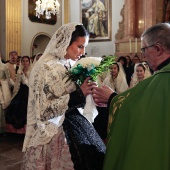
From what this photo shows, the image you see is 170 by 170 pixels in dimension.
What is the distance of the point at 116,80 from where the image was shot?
6172 mm

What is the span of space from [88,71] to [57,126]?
42cm

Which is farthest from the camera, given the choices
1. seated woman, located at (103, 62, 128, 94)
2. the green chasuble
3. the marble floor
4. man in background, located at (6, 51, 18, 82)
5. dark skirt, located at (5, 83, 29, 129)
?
man in background, located at (6, 51, 18, 82)

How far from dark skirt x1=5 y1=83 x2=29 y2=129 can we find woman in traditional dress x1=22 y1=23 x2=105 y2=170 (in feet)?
12.4

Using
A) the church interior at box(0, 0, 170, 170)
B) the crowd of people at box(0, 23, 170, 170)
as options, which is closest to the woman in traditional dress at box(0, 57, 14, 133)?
the crowd of people at box(0, 23, 170, 170)

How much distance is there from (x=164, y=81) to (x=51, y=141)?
0.92 metres

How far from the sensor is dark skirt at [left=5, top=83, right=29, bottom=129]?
18.8 ft

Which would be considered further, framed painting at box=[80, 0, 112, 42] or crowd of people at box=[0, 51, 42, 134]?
framed painting at box=[80, 0, 112, 42]

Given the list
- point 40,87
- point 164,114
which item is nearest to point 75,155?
point 40,87

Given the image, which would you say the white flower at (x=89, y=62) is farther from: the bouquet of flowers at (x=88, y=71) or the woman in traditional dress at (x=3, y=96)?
the woman in traditional dress at (x=3, y=96)

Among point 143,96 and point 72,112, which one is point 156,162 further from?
point 72,112

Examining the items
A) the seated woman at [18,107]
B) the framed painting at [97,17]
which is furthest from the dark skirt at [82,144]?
the framed painting at [97,17]

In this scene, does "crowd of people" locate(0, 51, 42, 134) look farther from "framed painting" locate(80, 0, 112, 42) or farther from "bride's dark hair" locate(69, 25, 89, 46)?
"framed painting" locate(80, 0, 112, 42)

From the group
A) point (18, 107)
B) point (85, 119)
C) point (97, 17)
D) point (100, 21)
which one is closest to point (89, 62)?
point (85, 119)

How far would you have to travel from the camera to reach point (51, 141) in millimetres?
1944
